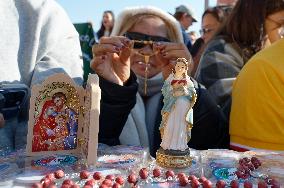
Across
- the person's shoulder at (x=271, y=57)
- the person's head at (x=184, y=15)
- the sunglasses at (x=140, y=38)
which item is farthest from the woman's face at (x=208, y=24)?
the person's shoulder at (x=271, y=57)

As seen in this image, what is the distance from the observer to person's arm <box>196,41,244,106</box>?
4.95ft

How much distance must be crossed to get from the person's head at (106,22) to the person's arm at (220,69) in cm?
177

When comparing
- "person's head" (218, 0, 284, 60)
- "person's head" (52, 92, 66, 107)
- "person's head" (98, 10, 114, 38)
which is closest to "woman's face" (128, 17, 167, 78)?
"person's head" (218, 0, 284, 60)

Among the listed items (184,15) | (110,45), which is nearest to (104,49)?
(110,45)

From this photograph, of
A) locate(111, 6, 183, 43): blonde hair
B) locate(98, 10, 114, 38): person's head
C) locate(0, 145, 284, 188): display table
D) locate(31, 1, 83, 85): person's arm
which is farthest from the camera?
locate(98, 10, 114, 38): person's head

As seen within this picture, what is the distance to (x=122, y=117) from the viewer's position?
1.21 metres

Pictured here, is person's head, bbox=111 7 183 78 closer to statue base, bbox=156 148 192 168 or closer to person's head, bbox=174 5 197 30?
statue base, bbox=156 148 192 168

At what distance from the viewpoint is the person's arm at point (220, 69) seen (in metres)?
1.51

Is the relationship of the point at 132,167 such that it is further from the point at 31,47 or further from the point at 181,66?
the point at 31,47

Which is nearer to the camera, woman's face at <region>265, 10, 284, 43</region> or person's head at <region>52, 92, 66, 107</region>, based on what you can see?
person's head at <region>52, 92, 66, 107</region>

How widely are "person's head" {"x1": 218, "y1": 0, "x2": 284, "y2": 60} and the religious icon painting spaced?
91cm

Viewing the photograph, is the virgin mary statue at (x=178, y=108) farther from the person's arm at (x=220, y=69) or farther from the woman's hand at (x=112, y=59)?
the person's arm at (x=220, y=69)

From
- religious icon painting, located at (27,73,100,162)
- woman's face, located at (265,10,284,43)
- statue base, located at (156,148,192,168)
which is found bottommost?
statue base, located at (156,148,192,168)

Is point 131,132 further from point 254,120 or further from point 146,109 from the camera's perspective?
point 254,120
